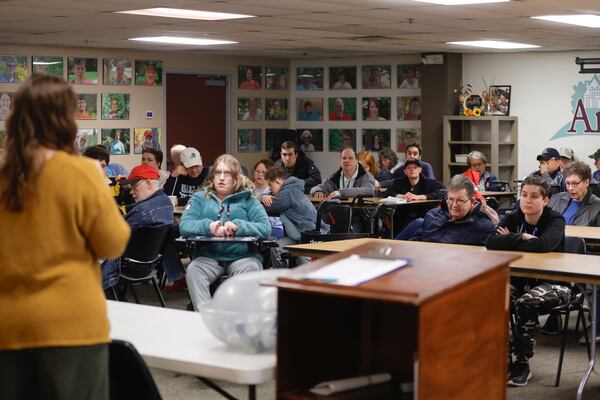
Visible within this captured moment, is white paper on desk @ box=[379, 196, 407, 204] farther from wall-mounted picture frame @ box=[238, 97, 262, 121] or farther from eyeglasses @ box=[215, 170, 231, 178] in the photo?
wall-mounted picture frame @ box=[238, 97, 262, 121]

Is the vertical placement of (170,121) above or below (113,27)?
below

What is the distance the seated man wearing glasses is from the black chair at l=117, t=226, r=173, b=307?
1877 millimetres

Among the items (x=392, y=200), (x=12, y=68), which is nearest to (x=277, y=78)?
(x=12, y=68)

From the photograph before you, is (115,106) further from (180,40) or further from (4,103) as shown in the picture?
(180,40)

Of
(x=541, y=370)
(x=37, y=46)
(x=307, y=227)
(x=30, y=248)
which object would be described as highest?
(x=37, y=46)

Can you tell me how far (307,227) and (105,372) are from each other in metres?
5.28

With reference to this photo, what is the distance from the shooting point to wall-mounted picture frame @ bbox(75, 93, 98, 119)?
1377 cm

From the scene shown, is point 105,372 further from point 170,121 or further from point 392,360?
point 170,121

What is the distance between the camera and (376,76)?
16.2 metres

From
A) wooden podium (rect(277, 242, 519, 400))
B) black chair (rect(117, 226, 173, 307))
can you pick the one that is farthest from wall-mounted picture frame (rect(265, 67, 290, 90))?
wooden podium (rect(277, 242, 519, 400))

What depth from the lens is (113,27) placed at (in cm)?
1069

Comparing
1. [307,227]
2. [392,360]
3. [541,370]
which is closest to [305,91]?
[307,227]

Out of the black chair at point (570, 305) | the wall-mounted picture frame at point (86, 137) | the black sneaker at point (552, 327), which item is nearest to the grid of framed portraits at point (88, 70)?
the wall-mounted picture frame at point (86, 137)

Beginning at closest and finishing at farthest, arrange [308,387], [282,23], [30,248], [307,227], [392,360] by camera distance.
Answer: [30,248]
[308,387]
[392,360]
[307,227]
[282,23]
